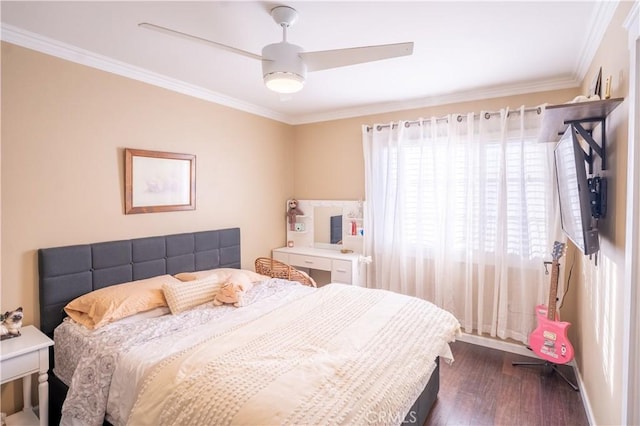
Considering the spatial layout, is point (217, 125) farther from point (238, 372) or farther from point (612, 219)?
point (612, 219)

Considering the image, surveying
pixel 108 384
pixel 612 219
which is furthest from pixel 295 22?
pixel 108 384

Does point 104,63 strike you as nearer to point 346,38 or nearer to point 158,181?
point 158,181

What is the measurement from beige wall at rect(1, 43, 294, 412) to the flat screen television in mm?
3088

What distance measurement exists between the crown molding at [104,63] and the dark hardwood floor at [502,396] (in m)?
3.53

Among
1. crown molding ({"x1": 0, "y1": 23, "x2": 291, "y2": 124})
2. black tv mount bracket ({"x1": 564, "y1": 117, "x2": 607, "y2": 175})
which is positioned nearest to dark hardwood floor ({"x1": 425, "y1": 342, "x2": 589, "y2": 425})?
black tv mount bracket ({"x1": 564, "y1": 117, "x2": 607, "y2": 175})

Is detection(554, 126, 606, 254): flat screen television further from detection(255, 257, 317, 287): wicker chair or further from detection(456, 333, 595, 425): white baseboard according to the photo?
detection(255, 257, 317, 287): wicker chair

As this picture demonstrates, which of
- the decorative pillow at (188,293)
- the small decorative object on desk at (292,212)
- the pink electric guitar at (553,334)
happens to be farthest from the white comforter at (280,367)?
the small decorative object on desk at (292,212)

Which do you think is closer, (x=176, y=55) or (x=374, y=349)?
(x=374, y=349)

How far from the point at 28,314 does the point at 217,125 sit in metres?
2.31

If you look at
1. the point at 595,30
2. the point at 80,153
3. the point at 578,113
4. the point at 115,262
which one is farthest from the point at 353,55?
the point at 115,262

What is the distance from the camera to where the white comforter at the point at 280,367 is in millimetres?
1363

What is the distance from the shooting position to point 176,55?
8.30 feet

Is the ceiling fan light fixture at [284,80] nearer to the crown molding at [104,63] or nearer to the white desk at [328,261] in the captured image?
the crown molding at [104,63]

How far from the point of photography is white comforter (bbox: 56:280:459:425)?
1363 millimetres
